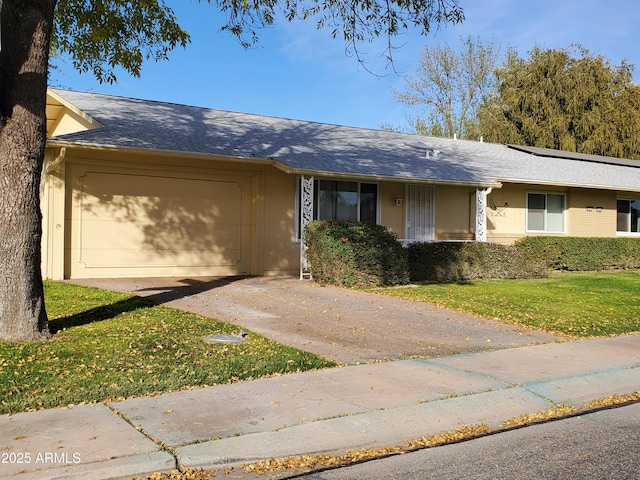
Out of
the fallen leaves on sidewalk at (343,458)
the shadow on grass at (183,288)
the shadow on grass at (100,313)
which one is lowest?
the fallen leaves on sidewalk at (343,458)

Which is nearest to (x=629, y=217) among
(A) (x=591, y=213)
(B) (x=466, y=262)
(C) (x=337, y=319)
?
(A) (x=591, y=213)

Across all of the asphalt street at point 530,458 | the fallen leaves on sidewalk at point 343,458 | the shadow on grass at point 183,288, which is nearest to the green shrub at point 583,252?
the shadow on grass at point 183,288

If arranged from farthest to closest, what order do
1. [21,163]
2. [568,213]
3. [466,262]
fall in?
[568,213] < [466,262] < [21,163]

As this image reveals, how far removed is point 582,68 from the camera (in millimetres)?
42844

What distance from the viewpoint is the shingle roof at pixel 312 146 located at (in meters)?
15.4

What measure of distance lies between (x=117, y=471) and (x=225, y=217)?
12.1 metres

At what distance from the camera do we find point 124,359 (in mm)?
7500

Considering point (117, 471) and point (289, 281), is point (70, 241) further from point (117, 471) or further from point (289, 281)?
point (117, 471)

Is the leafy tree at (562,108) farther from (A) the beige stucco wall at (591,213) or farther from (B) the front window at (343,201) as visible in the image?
(B) the front window at (343,201)

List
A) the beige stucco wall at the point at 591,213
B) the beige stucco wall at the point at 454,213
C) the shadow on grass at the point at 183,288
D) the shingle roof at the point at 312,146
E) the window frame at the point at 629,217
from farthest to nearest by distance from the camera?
1. the window frame at the point at 629,217
2. the beige stucco wall at the point at 591,213
3. the beige stucco wall at the point at 454,213
4. the shingle roof at the point at 312,146
5. the shadow on grass at the point at 183,288

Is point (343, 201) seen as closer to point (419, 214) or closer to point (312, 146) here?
point (312, 146)

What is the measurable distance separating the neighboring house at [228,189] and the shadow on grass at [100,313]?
386cm

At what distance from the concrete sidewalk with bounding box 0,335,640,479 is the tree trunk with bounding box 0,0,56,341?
2.75 meters

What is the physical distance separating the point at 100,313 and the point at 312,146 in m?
9.79
